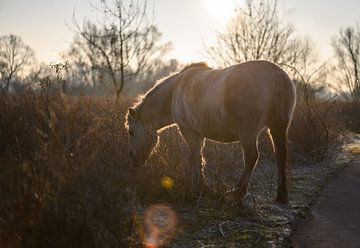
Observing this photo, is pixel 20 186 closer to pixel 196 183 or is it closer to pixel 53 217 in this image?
pixel 53 217

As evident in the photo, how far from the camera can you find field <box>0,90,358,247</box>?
3123 millimetres

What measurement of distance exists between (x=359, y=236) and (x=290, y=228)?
2.25ft

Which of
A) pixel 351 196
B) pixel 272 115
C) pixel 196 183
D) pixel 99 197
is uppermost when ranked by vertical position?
pixel 272 115

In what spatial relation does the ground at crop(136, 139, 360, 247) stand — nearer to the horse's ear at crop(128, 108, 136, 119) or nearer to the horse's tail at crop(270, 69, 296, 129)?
the horse's tail at crop(270, 69, 296, 129)

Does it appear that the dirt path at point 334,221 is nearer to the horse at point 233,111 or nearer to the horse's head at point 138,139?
the horse at point 233,111

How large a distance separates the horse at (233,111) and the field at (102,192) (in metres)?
0.27

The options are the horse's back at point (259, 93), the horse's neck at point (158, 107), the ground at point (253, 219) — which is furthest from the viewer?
the horse's neck at point (158, 107)

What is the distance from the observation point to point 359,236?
442cm

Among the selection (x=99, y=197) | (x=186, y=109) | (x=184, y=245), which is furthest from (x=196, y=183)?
(x=99, y=197)

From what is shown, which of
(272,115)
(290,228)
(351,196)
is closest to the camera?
(290,228)

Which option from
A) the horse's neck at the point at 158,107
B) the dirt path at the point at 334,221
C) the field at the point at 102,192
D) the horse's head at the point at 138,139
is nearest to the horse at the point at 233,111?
the horse's head at the point at 138,139

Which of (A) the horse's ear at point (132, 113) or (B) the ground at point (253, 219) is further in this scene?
(A) the horse's ear at point (132, 113)

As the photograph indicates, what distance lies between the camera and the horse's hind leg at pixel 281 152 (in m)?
5.57

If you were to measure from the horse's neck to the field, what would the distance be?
18.1 inches
